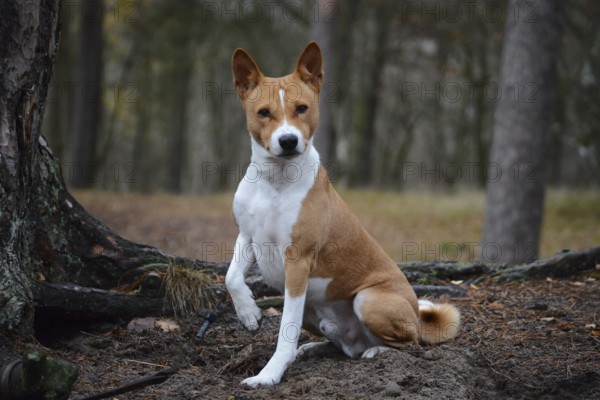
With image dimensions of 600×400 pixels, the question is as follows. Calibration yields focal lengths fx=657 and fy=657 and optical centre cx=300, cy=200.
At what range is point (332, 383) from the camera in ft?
12.3

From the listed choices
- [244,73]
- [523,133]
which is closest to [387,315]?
[244,73]

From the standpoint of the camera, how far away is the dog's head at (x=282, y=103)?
153 inches

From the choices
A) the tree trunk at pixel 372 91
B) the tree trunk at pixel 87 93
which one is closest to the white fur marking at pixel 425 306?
the tree trunk at pixel 87 93

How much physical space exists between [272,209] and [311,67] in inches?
38.5

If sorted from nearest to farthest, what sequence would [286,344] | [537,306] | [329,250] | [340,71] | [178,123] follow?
1. [286,344]
2. [329,250]
3. [537,306]
4. [340,71]
5. [178,123]

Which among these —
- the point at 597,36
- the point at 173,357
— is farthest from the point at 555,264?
the point at 597,36

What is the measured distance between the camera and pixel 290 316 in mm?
3984

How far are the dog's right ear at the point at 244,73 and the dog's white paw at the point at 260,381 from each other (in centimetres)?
175

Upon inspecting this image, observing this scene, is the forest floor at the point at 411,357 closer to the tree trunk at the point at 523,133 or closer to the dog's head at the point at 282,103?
the dog's head at the point at 282,103

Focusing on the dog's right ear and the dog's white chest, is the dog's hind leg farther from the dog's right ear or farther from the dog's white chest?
the dog's right ear

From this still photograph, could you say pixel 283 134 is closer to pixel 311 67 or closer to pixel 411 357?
pixel 311 67

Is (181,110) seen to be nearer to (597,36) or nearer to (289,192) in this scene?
(597,36)

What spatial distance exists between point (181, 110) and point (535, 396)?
68.7ft

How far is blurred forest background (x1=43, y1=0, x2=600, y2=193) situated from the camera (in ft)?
55.3
